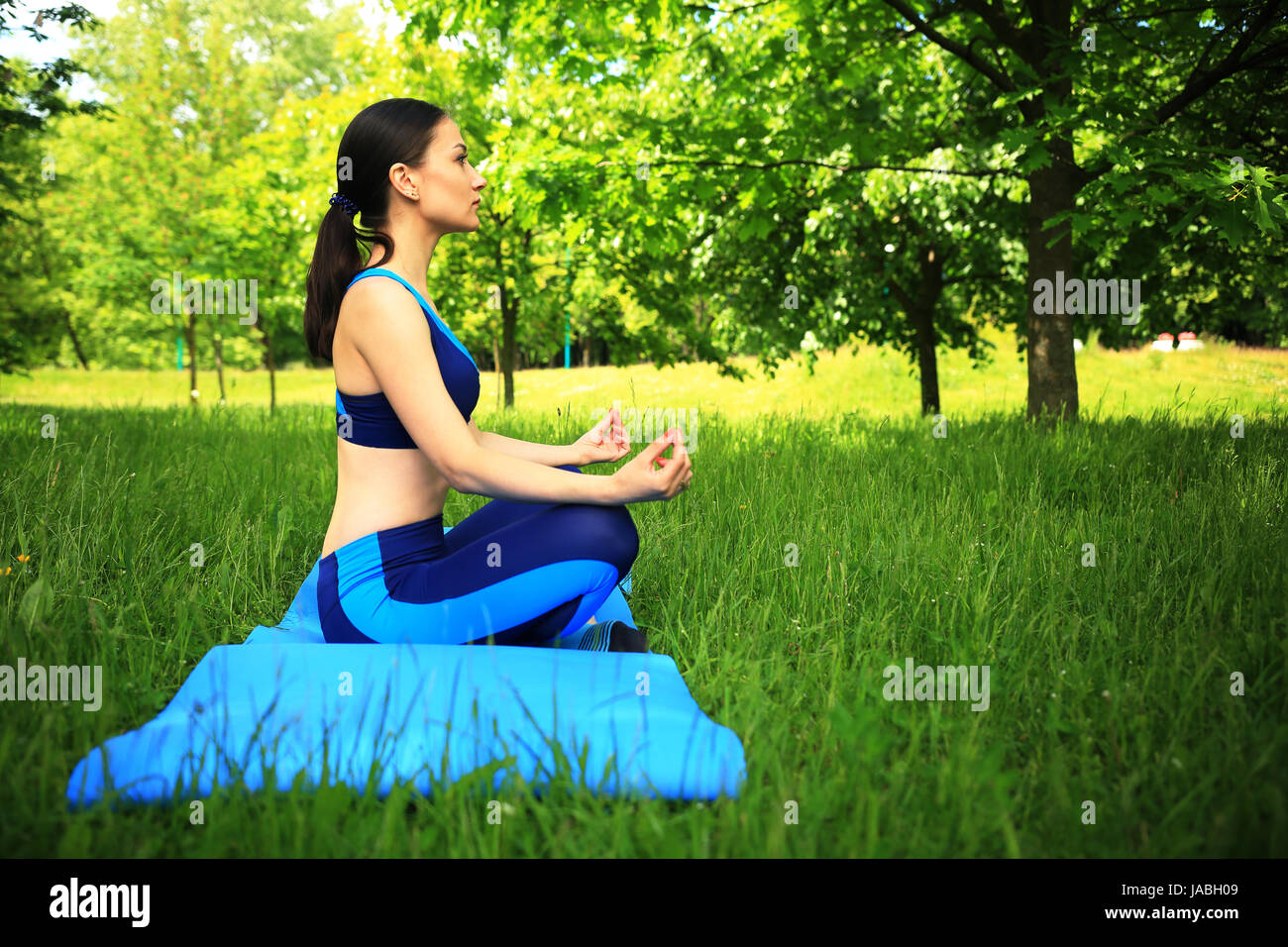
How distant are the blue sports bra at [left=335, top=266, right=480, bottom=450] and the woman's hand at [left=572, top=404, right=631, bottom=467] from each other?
521mm

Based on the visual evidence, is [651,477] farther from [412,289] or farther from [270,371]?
[270,371]

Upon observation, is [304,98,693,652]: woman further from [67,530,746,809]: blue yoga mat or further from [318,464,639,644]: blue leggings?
[67,530,746,809]: blue yoga mat

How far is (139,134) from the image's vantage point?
19.9 metres

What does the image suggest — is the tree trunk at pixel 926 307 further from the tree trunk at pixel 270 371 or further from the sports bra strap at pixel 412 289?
the sports bra strap at pixel 412 289

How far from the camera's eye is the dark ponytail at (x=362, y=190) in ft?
8.49

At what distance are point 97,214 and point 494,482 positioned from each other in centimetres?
2188

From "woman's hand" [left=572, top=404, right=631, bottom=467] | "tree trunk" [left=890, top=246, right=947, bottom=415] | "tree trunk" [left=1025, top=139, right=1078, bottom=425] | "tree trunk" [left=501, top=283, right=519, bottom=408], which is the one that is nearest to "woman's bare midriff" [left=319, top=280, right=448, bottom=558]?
"woman's hand" [left=572, top=404, right=631, bottom=467]

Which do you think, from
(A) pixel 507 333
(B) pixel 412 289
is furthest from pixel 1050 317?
(A) pixel 507 333

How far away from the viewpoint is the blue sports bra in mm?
2557

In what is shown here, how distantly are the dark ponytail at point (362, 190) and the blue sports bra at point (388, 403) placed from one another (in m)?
0.10

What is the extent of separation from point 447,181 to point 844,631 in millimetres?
2018

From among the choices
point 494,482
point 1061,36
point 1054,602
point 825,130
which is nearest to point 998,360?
point 825,130

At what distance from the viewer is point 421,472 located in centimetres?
267

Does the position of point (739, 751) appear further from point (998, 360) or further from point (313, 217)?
point (998, 360)
